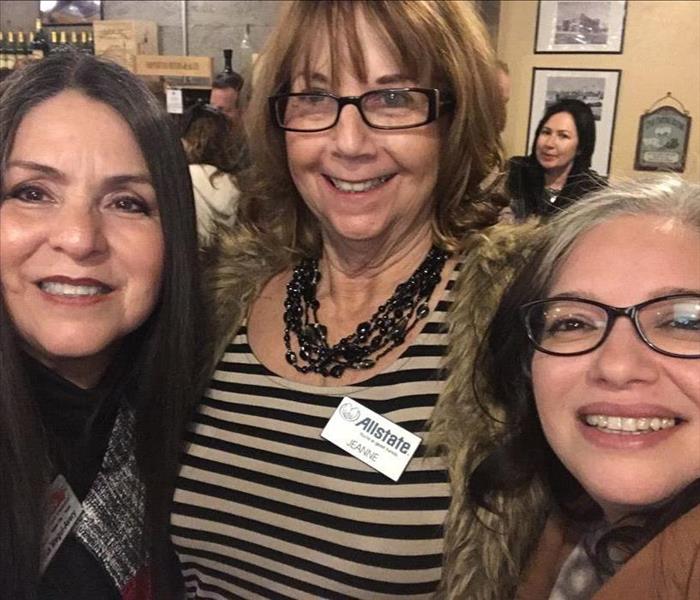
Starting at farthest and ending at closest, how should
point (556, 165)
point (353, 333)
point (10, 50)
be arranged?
point (10, 50)
point (556, 165)
point (353, 333)

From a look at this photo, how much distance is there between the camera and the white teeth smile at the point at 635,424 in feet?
3.07

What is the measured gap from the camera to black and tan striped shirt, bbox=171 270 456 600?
126 cm

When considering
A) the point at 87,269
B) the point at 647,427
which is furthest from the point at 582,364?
the point at 87,269

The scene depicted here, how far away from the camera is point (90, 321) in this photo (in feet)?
4.07

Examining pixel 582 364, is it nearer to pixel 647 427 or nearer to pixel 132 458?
pixel 647 427

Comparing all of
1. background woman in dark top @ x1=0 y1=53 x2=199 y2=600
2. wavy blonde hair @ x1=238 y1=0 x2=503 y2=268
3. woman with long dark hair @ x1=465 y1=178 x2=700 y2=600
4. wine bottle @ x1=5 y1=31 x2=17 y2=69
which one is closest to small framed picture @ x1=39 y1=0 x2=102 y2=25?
→ wine bottle @ x1=5 y1=31 x2=17 y2=69

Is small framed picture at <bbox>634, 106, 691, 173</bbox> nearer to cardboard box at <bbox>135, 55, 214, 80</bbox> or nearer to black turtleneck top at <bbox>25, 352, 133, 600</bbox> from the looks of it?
black turtleneck top at <bbox>25, 352, 133, 600</bbox>

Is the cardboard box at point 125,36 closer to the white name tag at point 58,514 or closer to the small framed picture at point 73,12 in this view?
the small framed picture at point 73,12

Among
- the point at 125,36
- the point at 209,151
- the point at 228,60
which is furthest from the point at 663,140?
the point at 125,36

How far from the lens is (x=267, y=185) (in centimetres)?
164

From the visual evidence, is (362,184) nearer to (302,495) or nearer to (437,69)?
(437,69)

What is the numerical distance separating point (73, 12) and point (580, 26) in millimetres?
3760

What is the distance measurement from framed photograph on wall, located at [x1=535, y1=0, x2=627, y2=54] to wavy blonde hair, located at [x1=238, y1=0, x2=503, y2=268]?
109cm

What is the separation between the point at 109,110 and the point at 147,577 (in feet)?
2.91
